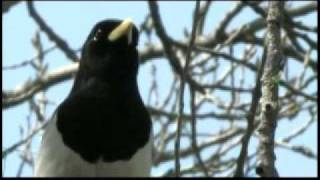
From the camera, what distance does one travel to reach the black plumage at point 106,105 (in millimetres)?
2316

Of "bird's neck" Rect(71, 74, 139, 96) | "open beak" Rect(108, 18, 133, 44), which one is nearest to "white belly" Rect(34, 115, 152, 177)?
"bird's neck" Rect(71, 74, 139, 96)

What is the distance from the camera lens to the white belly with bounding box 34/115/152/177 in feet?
7.54

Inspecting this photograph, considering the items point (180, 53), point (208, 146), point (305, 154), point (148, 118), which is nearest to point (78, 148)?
point (148, 118)

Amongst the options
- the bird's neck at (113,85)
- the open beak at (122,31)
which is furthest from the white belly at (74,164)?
the open beak at (122,31)

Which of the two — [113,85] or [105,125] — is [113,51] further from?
[105,125]

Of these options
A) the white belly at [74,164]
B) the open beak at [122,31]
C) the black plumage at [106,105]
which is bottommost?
the white belly at [74,164]

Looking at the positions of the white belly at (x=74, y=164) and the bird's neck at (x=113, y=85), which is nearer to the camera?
the white belly at (x=74, y=164)

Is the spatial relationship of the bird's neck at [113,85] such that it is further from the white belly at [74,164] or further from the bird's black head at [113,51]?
the white belly at [74,164]

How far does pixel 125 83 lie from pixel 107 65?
7cm

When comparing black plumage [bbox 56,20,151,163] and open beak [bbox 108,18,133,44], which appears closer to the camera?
black plumage [bbox 56,20,151,163]

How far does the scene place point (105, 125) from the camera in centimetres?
232

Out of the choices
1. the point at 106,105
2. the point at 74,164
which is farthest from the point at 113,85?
the point at 74,164

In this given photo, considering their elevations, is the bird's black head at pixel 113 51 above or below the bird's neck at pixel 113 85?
above

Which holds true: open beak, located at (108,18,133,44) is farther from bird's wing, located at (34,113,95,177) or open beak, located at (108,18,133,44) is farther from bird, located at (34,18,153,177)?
bird's wing, located at (34,113,95,177)
